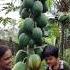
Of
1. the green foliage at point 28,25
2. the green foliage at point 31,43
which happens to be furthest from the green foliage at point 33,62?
the green foliage at point 28,25

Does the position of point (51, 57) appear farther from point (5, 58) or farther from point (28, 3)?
point (5, 58)

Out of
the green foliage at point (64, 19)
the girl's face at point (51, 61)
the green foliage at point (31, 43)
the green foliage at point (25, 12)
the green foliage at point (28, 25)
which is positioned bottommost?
the girl's face at point (51, 61)

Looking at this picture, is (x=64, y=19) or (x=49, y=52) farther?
(x=64, y=19)

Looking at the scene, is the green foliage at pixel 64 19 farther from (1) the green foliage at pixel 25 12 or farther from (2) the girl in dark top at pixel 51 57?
(2) the girl in dark top at pixel 51 57

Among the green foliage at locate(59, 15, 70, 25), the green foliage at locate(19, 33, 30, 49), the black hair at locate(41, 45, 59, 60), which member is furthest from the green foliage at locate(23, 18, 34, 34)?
the green foliage at locate(59, 15, 70, 25)

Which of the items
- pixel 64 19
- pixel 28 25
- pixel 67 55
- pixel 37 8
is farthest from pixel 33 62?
pixel 67 55

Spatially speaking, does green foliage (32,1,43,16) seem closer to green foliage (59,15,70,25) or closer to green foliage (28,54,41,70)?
green foliage (28,54,41,70)

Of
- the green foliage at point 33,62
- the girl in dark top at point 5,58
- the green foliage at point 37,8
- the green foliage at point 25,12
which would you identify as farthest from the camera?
the green foliage at point 25,12

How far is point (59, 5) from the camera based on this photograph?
249 inches

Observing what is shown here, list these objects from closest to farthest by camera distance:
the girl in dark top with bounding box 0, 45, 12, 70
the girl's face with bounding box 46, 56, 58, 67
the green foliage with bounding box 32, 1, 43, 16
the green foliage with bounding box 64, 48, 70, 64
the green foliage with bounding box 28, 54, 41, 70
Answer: the girl in dark top with bounding box 0, 45, 12, 70, the green foliage with bounding box 28, 54, 41, 70, the girl's face with bounding box 46, 56, 58, 67, the green foliage with bounding box 32, 1, 43, 16, the green foliage with bounding box 64, 48, 70, 64

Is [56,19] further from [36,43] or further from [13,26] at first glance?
[36,43]

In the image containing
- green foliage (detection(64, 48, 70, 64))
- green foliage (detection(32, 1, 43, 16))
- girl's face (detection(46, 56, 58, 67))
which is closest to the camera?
girl's face (detection(46, 56, 58, 67))

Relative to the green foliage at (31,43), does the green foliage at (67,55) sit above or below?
below

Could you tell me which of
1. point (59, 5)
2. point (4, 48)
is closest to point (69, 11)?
point (59, 5)
